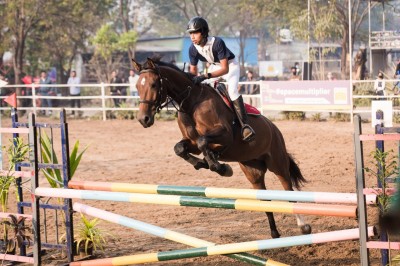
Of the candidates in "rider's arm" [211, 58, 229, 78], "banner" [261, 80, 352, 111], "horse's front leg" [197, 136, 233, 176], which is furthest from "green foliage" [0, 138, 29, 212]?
"banner" [261, 80, 352, 111]

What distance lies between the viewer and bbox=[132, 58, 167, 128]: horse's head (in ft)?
24.5

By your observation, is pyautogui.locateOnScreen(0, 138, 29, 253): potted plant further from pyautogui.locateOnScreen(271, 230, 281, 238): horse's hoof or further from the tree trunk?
the tree trunk

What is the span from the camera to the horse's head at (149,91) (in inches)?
294

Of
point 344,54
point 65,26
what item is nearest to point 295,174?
point 65,26

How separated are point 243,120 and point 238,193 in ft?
8.96

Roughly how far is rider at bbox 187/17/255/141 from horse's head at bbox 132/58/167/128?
24.9 inches

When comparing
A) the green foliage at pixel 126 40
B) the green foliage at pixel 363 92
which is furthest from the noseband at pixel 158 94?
the green foliage at pixel 126 40

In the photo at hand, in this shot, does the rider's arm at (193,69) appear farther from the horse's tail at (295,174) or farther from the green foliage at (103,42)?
the green foliage at (103,42)

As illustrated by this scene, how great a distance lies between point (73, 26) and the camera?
124 feet

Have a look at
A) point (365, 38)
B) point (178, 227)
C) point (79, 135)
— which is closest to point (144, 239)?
point (178, 227)

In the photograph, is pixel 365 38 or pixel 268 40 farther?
pixel 268 40

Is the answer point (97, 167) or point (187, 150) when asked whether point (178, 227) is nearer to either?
point (187, 150)

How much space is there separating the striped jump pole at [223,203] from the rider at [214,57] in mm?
2272

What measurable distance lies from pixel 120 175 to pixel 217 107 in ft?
21.6
